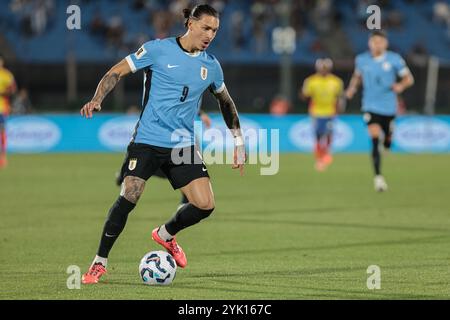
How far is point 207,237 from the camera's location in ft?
40.5

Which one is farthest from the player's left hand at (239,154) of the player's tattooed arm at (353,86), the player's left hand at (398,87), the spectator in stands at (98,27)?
the spectator in stands at (98,27)

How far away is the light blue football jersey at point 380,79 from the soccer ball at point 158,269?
10771 millimetres

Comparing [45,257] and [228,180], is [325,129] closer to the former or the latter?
[228,180]

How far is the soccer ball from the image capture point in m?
8.59

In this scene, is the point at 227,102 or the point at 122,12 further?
the point at 122,12

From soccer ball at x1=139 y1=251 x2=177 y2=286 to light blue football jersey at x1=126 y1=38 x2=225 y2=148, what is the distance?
1012 millimetres

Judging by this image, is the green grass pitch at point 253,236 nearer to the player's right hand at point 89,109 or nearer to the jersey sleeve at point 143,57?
the player's right hand at point 89,109

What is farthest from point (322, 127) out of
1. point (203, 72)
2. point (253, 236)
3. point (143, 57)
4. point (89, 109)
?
point (89, 109)

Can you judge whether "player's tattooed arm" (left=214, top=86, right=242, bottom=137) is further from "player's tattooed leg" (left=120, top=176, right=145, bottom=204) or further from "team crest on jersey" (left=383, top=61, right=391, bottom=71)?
"team crest on jersey" (left=383, top=61, right=391, bottom=71)

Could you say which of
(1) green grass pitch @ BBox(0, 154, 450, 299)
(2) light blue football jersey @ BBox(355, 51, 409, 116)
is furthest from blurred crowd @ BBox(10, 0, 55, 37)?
(2) light blue football jersey @ BBox(355, 51, 409, 116)

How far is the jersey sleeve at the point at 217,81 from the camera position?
9234mm
